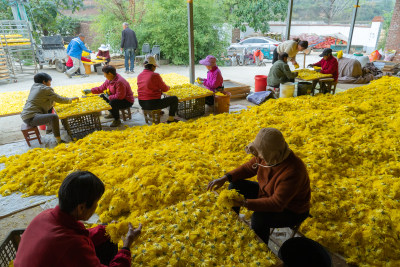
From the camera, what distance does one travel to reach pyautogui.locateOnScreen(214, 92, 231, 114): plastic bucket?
6859 millimetres

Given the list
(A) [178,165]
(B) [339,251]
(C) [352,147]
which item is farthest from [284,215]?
(C) [352,147]

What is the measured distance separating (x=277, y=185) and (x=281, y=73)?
19.9 ft

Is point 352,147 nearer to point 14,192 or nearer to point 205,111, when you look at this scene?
point 205,111

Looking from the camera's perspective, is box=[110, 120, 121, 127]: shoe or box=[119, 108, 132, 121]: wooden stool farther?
box=[119, 108, 132, 121]: wooden stool

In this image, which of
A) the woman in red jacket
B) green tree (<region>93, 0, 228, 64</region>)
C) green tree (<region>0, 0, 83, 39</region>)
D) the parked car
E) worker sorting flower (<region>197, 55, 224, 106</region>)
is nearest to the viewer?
the woman in red jacket

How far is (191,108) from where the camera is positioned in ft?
22.5

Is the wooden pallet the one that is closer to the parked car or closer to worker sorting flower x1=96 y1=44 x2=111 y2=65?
worker sorting flower x1=96 y1=44 x2=111 y2=65

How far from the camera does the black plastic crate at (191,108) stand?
677cm

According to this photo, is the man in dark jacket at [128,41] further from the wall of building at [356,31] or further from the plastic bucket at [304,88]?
the wall of building at [356,31]

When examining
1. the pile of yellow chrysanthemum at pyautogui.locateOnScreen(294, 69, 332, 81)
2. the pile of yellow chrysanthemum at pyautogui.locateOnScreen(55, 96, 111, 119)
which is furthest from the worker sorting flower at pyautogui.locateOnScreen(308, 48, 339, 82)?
the pile of yellow chrysanthemum at pyautogui.locateOnScreen(55, 96, 111, 119)

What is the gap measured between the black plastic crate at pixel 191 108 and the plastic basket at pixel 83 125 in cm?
205

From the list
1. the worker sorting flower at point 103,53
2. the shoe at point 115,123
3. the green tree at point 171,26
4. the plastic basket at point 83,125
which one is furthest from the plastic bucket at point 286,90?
the green tree at point 171,26

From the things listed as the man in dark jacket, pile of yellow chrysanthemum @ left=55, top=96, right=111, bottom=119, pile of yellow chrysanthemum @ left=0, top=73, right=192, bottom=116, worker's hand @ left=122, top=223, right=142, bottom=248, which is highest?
the man in dark jacket

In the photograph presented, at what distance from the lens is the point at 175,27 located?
16109 mm
